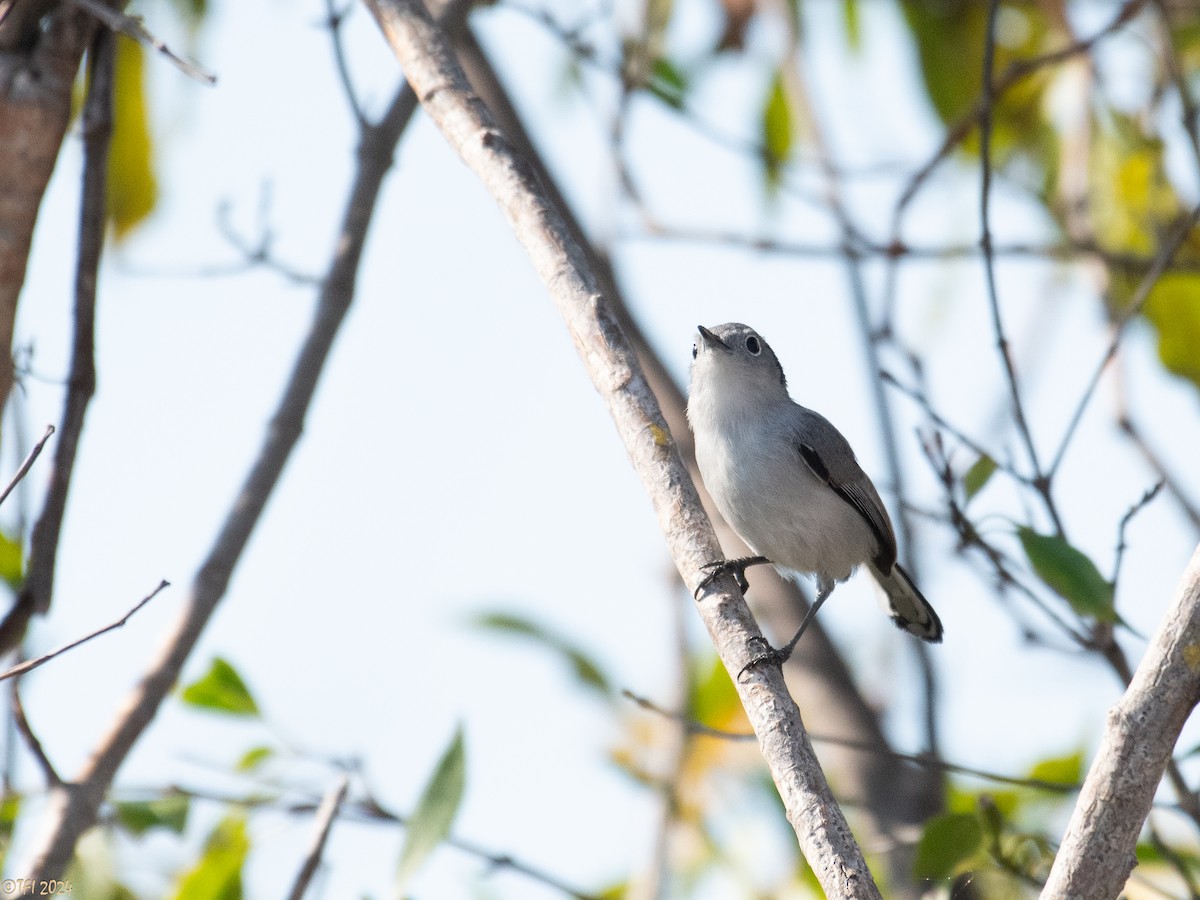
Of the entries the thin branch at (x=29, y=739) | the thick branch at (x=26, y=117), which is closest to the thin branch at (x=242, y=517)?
the thin branch at (x=29, y=739)

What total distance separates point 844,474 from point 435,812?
154 cm

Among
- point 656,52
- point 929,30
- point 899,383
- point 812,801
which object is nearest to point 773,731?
point 812,801

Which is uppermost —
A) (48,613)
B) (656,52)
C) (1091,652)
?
(656,52)

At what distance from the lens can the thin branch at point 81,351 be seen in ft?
9.05

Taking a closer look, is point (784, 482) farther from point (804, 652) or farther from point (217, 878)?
point (217, 878)

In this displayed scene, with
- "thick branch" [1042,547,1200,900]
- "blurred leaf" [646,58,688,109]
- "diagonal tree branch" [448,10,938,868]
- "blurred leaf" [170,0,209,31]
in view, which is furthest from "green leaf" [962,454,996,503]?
"blurred leaf" [170,0,209,31]

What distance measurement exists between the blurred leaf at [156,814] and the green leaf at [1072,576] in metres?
2.07

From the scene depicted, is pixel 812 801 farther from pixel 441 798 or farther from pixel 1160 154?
pixel 1160 154

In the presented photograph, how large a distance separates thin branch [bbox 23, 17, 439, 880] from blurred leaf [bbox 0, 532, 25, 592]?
0.36m

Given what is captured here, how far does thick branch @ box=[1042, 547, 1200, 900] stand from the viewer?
66.9 inches

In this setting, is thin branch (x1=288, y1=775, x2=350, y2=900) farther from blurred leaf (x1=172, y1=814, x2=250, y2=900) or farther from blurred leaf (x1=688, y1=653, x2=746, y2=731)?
blurred leaf (x1=688, y1=653, x2=746, y2=731)

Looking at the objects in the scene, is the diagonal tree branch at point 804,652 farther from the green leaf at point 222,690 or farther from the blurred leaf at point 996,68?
the blurred leaf at point 996,68

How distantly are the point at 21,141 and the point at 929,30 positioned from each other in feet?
11.5

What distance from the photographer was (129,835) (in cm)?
331
